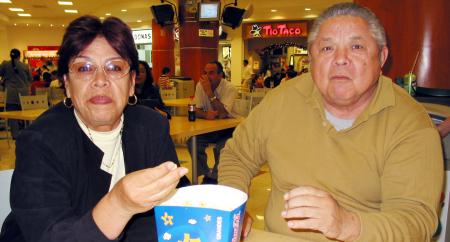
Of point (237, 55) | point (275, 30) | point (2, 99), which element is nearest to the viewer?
point (2, 99)

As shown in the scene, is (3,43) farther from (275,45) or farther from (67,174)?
(67,174)

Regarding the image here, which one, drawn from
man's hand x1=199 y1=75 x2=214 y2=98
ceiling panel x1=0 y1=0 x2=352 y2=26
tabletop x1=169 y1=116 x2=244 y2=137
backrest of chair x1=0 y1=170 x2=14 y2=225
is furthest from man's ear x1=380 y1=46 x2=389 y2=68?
ceiling panel x1=0 y1=0 x2=352 y2=26

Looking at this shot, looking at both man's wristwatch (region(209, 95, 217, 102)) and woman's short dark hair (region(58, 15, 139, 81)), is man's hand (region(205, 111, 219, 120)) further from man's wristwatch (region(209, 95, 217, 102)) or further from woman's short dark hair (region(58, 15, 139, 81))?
woman's short dark hair (region(58, 15, 139, 81))

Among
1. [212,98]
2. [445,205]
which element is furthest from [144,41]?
[445,205]

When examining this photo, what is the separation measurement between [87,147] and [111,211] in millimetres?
467

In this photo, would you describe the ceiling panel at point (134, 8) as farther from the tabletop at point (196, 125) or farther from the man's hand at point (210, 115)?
the tabletop at point (196, 125)

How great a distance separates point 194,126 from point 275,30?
1511 centimetres

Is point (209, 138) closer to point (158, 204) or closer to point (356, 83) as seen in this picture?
point (356, 83)

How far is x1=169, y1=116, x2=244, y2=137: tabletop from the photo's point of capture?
371 centimetres

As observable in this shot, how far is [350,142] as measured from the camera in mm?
1424

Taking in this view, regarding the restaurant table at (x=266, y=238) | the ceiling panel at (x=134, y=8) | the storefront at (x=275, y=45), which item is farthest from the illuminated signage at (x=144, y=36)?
the restaurant table at (x=266, y=238)

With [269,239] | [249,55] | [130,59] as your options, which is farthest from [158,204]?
[249,55]

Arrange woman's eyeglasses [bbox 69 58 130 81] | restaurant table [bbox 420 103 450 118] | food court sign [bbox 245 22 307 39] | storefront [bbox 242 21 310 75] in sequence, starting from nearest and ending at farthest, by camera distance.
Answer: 1. woman's eyeglasses [bbox 69 58 130 81]
2. restaurant table [bbox 420 103 450 118]
3. food court sign [bbox 245 22 307 39]
4. storefront [bbox 242 21 310 75]

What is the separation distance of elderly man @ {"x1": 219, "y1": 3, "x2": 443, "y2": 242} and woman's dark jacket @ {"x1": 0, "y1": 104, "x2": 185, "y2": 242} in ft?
1.10
